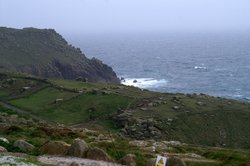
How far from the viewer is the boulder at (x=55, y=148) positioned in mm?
32938

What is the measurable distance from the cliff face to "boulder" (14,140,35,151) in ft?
353

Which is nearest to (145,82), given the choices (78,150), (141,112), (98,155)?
(141,112)

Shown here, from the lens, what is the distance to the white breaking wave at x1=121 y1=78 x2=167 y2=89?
147 metres

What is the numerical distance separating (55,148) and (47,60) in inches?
4967

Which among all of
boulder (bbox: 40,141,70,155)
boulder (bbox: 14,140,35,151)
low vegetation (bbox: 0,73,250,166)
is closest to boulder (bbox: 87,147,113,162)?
boulder (bbox: 40,141,70,155)

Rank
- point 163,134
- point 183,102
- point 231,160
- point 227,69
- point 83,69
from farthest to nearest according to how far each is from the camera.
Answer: point 227,69 → point 83,69 → point 183,102 → point 163,134 → point 231,160

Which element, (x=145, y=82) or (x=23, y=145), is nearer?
(x=23, y=145)

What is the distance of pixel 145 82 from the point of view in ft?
506

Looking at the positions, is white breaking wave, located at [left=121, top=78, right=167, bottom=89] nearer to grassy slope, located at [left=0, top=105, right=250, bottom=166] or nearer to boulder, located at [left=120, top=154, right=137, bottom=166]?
grassy slope, located at [left=0, top=105, right=250, bottom=166]

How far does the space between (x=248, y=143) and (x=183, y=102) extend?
56.5ft

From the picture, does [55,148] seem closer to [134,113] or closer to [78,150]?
[78,150]

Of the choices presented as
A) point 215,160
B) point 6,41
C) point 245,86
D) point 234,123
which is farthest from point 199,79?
point 215,160

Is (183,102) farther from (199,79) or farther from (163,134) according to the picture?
(199,79)

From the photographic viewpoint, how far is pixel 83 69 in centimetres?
15838
